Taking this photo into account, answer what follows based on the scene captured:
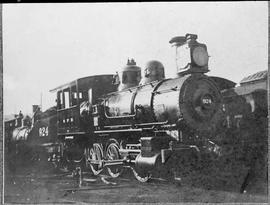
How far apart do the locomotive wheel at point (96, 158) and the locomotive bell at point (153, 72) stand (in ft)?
4.11

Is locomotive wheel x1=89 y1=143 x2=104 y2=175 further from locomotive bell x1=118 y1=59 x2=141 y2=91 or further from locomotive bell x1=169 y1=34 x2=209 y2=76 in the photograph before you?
locomotive bell x1=169 y1=34 x2=209 y2=76

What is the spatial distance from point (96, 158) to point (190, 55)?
216 cm

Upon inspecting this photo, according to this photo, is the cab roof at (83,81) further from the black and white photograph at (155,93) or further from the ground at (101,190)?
the ground at (101,190)

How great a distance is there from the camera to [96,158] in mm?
6152

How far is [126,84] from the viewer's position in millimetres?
6422

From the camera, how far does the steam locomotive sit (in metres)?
5.28

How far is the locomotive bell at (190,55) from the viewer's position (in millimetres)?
5242

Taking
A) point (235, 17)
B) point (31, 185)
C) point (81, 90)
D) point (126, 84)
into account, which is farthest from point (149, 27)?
point (31, 185)

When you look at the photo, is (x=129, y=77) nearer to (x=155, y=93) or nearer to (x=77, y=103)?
(x=155, y=93)

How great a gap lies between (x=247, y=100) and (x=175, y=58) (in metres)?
1.15

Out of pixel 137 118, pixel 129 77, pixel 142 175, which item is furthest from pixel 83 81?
pixel 142 175

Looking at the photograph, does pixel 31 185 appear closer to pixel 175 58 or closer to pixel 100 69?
pixel 100 69

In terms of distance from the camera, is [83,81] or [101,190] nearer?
[101,190]

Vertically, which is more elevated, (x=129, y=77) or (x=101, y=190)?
(x=129, y=77)
